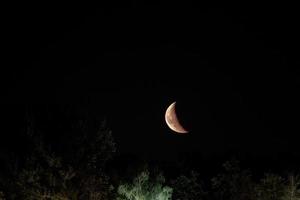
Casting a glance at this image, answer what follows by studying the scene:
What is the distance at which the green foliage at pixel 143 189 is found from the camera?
16.6 m

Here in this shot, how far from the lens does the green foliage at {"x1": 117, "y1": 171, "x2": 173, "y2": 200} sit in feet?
54.4

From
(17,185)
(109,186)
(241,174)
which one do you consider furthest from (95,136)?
(241,174)

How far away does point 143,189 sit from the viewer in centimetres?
1689

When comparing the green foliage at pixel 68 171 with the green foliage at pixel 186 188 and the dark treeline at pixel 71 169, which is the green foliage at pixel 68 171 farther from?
the green foliage at pixel 186 188

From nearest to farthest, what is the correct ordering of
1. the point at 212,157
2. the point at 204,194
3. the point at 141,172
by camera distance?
the point at 141,172, the point at 204,194, the point at 212,157

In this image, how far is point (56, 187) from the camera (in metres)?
14.6

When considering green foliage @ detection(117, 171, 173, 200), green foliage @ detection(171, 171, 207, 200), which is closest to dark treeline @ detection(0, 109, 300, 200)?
green foliage @ detection(117, 171, 173, 200)

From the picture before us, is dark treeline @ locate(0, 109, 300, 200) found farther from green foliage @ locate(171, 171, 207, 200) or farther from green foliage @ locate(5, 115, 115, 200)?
green foliage @ locate(171, 171, 207, 200)

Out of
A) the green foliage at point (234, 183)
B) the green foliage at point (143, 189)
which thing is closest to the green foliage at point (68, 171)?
the green foliage at point (143, 189)

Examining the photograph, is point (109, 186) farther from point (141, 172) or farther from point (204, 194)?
point (204, 194)

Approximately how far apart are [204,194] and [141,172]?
20.4 feet

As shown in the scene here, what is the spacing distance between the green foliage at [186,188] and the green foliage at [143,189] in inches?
159

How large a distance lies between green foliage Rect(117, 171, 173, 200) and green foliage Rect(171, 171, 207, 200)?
4049 millimetres

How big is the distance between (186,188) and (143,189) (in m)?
5.22
